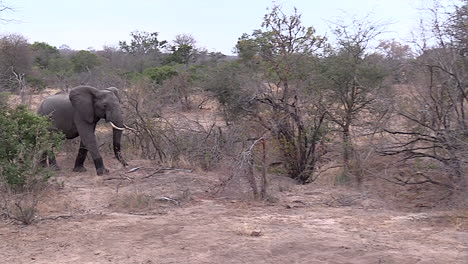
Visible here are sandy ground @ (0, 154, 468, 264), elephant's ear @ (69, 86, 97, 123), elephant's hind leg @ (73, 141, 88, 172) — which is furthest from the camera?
elephant's hind leg @ (73, 141, 88, 172)

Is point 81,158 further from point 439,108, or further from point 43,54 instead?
point 43,54

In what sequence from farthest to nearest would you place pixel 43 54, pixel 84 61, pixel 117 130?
pixel 43 54, pixel 84 61, pixel 117 130

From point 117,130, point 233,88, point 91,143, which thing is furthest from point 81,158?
point 233,88

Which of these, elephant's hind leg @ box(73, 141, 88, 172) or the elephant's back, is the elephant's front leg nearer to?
elephant's hind leg @ box(73, 141, 88, 172)

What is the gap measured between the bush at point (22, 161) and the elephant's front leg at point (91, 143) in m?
1.41

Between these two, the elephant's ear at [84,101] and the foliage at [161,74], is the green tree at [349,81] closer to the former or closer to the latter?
the elephant's ear at [84,101]

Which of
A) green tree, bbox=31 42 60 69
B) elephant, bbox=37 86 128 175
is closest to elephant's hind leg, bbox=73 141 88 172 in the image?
elephant, bbox=37 86 128 175

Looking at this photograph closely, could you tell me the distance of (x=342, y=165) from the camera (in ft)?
36.7

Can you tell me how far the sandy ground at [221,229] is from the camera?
19.7ft

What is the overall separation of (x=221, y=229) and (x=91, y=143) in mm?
5050

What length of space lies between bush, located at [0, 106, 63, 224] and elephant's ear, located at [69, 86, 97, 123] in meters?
1.83

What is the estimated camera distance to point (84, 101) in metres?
11.5

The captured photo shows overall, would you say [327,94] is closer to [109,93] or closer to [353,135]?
[353,135]

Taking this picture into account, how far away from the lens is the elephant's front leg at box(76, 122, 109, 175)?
11.0m
